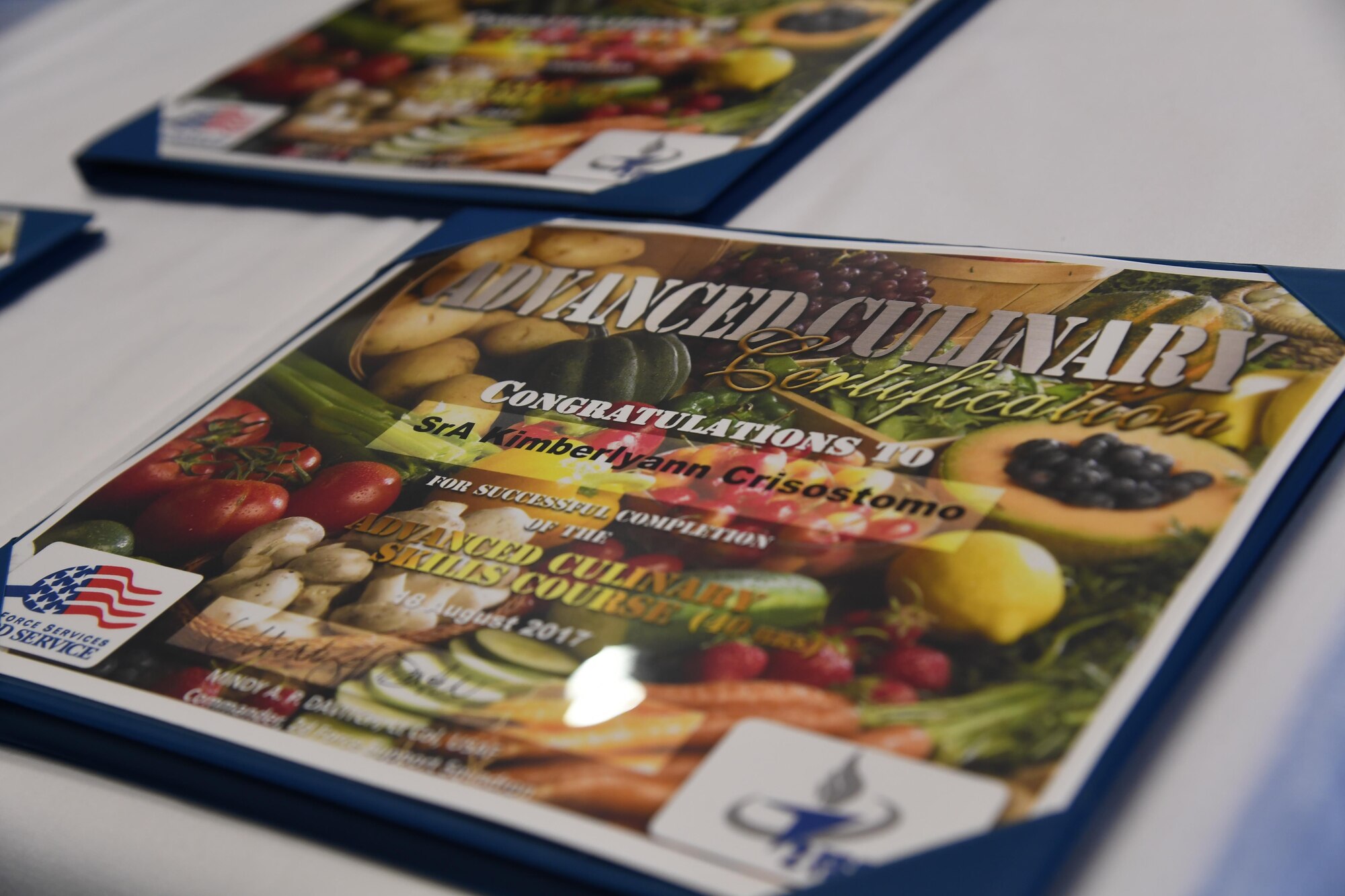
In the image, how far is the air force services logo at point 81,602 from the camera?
1.66 ft

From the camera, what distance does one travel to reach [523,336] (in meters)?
0.66

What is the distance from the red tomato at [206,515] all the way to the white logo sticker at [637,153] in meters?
0.33

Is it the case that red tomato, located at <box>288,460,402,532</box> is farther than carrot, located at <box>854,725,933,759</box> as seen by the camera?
Yes

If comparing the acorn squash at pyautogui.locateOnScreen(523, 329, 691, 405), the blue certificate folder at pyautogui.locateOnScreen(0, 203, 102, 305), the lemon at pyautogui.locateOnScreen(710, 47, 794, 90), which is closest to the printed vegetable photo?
the lemon at pyautogui.locateOnScreen(710, 47, 794, 90)

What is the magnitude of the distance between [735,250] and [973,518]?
276 millimetres

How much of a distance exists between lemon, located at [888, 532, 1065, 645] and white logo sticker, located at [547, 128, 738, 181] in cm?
41

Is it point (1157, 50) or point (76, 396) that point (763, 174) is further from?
Answer: point (76, 396)

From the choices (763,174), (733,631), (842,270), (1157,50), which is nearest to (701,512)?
(733,631)

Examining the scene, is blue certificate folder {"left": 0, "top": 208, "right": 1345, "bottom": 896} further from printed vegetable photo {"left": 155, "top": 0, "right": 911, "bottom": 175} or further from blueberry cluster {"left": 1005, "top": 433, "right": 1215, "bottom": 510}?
printed vegetable photo {"left": 155, "top": 0, "right": 911, "bottom": 175}

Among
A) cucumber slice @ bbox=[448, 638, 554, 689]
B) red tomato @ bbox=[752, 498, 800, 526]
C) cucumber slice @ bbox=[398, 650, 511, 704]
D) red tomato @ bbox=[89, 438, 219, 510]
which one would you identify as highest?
red tomato @ bbox=[752, 498, 800, 526]

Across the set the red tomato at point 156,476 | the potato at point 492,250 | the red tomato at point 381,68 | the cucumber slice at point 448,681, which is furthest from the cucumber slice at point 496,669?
the red tomato at point 381,68

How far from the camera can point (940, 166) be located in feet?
2.54

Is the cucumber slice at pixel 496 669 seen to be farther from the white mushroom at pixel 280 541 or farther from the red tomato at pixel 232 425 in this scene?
the red tomato at pixel 232 425

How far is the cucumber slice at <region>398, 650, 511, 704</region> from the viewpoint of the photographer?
1.44 ft
